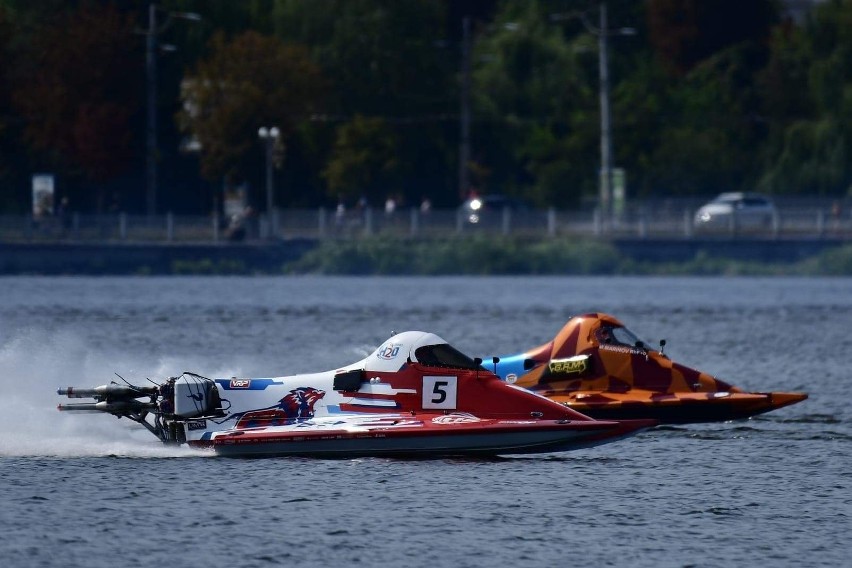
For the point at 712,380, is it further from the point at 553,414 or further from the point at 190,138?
the point at 190,138

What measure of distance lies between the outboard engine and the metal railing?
49330 millimetres

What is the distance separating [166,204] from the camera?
8900 cm

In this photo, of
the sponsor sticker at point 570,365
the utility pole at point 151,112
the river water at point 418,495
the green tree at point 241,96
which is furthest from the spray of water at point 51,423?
the green tree at point 241,96

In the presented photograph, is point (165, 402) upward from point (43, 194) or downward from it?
downward

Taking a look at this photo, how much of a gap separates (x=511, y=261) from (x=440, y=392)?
191ft

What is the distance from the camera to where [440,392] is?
25.2 m

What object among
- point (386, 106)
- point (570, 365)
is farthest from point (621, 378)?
point (386, 106)

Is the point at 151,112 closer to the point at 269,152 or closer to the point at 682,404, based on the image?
the point at 269,152

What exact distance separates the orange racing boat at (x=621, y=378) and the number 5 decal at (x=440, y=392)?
3.32 metres

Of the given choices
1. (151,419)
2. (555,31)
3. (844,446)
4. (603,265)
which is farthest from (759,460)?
(555,31)

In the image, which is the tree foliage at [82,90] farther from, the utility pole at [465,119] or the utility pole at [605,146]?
the utility pole at [605,146]

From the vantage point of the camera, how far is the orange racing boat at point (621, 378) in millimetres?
28703

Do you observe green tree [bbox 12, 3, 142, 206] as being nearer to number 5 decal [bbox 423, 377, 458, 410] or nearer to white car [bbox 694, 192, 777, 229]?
white car [bbox 694, 192, 777, 229]

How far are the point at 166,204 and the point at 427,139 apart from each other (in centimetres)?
1269
